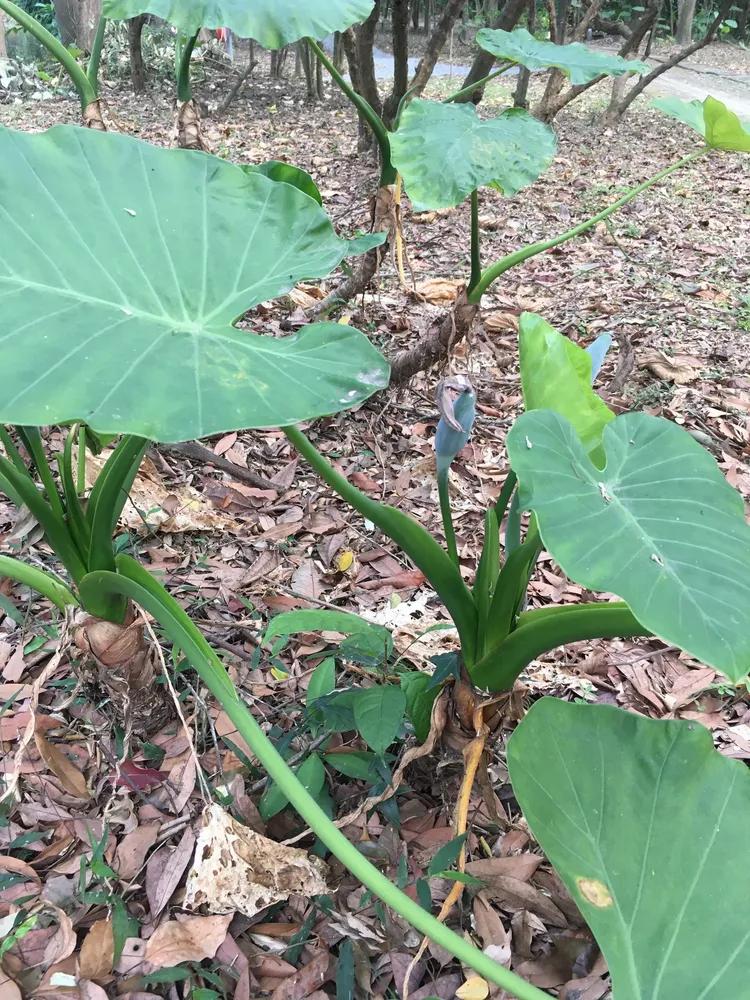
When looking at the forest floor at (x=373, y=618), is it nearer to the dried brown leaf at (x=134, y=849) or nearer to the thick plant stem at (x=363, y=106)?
the dried brown leaf at (x=134, y=849)

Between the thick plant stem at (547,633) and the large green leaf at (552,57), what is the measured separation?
138 centimetres

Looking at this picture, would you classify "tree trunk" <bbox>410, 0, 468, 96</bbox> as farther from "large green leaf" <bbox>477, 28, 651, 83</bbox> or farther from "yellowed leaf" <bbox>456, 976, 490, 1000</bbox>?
"yellowed leaf" <bbox>456, 976, 490, 1000</bbox>

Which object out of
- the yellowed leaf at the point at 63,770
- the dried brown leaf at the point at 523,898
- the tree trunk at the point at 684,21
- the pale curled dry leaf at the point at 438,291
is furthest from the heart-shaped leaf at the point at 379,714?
the tree trunk at the point at 684,21

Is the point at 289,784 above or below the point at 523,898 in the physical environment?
above

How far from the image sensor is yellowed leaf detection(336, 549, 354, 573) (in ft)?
4.80

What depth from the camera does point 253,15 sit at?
125 centimetres

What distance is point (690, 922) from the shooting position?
63 centimetres

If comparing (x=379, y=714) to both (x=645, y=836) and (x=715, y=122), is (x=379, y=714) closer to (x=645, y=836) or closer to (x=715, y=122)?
(x=645, y=836)

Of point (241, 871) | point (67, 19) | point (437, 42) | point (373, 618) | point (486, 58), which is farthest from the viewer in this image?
point (67, 19)

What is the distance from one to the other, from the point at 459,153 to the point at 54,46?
97 cm

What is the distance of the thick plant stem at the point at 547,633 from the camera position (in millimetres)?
703

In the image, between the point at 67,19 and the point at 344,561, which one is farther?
the point at 67,19

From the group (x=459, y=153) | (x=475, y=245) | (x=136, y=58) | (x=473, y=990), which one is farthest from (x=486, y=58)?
(x=136, y=58)

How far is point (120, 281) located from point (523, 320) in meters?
0.53
